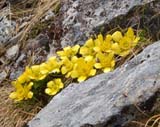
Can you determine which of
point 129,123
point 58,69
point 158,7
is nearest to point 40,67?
point 58,69

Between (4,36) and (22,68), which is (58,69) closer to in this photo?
(22,68)

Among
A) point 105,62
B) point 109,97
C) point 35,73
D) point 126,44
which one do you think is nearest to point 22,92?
point 35,73

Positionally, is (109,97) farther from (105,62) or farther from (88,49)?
(88,49)

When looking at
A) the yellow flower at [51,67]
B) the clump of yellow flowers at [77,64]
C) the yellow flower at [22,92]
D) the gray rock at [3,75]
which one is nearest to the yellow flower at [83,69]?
the clump of yellow flowers at [77,64]

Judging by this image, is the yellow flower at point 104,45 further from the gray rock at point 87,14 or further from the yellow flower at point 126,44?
the gray rock at point 87,14

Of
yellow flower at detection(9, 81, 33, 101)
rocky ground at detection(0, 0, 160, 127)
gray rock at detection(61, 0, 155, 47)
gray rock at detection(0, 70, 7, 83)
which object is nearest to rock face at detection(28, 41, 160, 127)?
rocky ground at detection(0, 0, 160, 127)
